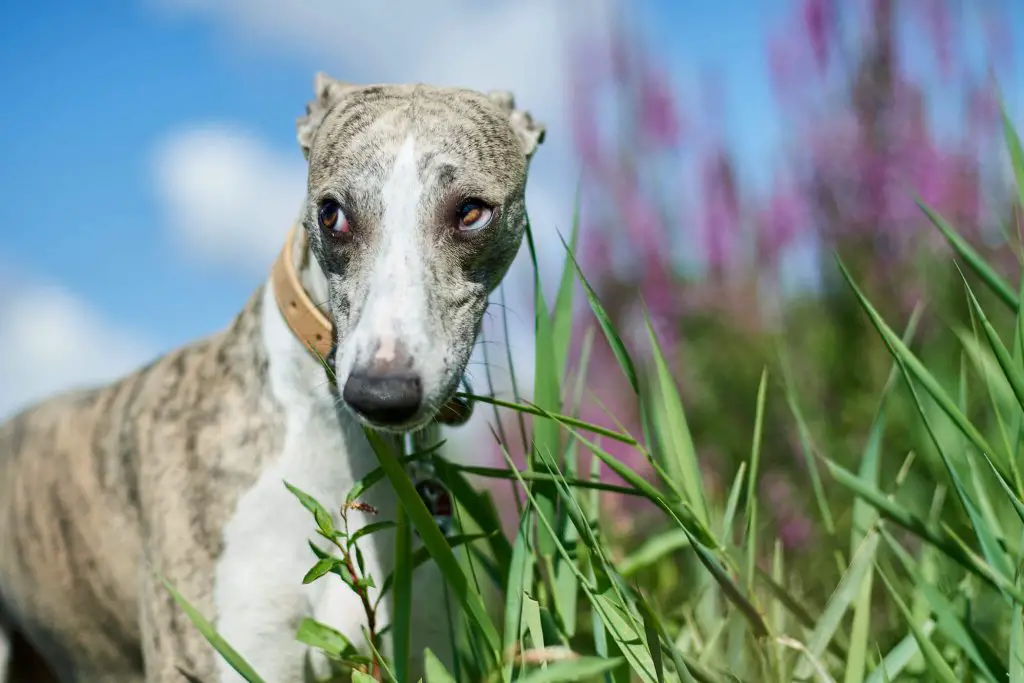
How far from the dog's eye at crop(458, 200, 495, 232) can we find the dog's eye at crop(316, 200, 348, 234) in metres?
0.21

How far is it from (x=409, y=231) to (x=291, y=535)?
67cm

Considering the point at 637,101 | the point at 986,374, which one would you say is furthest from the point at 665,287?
the point at 986,374

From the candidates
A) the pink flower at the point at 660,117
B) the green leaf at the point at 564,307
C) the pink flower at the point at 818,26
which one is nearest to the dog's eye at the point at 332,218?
the green leaf at the point at 564,307

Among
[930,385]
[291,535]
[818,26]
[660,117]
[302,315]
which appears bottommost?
[291,535]

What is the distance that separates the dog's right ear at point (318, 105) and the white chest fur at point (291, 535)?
42 centimetres

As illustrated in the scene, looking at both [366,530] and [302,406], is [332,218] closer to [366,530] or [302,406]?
[302,406]

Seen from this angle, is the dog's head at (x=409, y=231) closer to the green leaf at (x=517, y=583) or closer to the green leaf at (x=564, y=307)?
the green leaf at (x=564, y=307)

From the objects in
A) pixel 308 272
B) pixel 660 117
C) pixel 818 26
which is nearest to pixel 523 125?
pixel 308 272

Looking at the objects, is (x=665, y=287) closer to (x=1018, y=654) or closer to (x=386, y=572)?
(x=386, y=572)

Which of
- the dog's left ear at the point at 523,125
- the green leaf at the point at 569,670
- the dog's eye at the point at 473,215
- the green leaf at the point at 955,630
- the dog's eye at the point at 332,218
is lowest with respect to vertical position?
the green leaf at the point at 955,630

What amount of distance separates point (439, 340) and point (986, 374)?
1.06m

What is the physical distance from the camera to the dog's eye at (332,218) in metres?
1.86

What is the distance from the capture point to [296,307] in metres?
2.05

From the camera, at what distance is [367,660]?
5.65 ft
